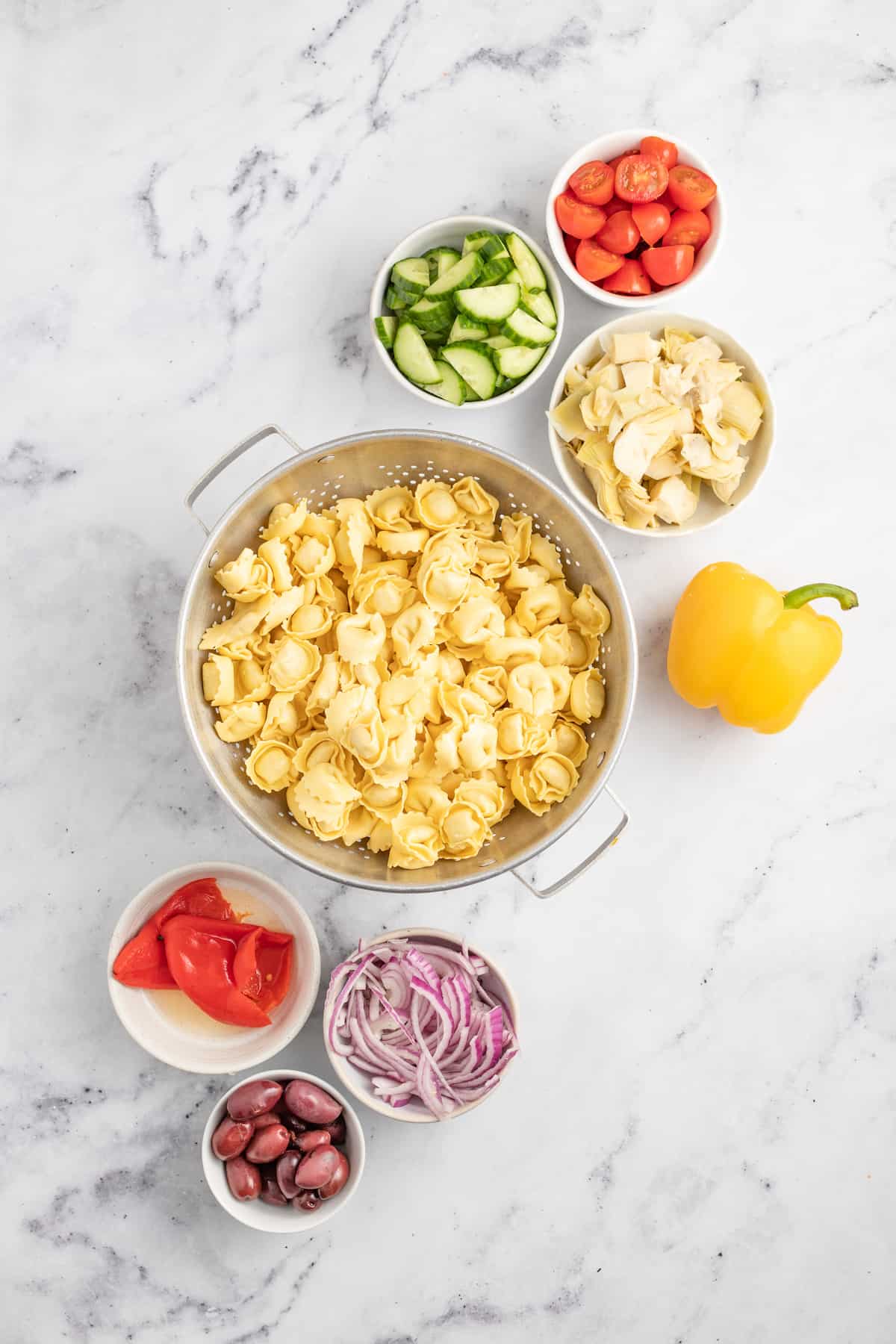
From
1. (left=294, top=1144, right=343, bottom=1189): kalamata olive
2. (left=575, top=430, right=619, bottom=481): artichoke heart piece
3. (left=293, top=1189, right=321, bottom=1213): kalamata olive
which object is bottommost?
(left=293, top=1189, right=321, bottom=1213): kalamata olive

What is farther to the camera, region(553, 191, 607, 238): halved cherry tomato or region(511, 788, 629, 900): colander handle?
region(553, 191, 607, 238): halved cherry tomato

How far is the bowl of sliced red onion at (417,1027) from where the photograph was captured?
1.88m

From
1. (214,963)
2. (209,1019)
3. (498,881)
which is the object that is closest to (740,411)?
(498,881)

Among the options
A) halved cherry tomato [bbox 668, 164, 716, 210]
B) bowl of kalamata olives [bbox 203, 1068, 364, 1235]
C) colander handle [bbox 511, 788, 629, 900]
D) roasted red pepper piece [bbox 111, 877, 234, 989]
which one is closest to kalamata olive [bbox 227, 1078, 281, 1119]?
bowl of kalamata olives [bbox 203, 1068, 364, 1235]

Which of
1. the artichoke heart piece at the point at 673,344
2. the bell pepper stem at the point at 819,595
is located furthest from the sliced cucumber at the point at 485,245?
the bell pepper stem at the point at 819,595

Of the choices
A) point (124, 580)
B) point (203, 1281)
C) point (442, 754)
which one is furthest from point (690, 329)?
point (203, 1281)

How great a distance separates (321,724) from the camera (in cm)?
182

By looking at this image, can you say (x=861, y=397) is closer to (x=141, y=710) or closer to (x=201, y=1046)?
(x=141, y=710)

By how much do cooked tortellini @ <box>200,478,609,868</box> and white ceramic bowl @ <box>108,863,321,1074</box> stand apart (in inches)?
8.1

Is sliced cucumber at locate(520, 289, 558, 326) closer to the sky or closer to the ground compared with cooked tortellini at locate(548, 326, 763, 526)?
closer to the sky

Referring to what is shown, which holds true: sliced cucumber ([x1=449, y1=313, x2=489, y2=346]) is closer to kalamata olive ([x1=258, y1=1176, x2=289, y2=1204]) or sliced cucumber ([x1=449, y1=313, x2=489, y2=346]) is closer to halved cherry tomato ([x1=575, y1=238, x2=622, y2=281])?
halved cherry tomato ([x1=575, y1=238, x2=622, y2=281])

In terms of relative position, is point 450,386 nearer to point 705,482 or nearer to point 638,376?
point 638,376

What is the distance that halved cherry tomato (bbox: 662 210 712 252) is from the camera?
1959mm

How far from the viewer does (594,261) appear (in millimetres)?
1941
